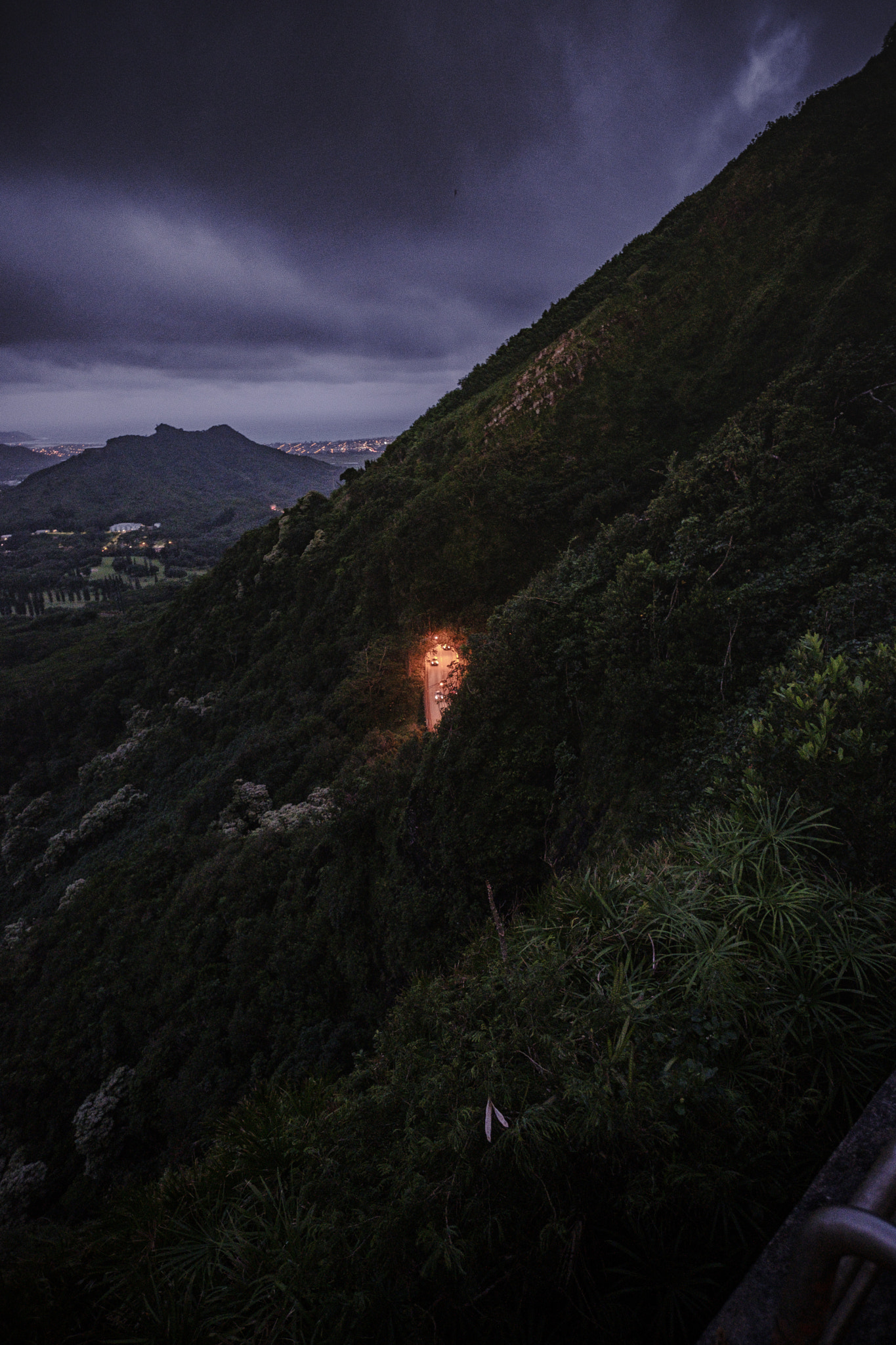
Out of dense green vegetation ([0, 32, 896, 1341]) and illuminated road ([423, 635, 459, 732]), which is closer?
dense green vegetation ([0, 32, 896, 1341])

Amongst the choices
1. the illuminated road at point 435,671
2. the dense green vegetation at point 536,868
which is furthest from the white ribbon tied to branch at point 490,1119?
the illuminated road at point 435,671

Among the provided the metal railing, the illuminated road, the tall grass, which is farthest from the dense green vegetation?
the metal railing

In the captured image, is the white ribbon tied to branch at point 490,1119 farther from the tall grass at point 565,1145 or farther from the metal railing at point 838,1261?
the metal railing at point 838,1261

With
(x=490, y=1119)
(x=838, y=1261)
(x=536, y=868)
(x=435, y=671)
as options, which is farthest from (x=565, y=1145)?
(x=435, y=671)

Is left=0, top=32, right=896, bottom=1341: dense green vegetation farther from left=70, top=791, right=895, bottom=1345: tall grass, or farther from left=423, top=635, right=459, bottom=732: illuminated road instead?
left=423, top=635, right=459, bottom=732: illuminated road

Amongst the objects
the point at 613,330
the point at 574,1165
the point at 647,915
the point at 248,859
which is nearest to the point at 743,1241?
the point at 574,1165

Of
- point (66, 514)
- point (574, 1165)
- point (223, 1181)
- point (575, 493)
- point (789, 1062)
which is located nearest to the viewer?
point (574, 1165)

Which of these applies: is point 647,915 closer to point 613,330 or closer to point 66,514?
point 613,330

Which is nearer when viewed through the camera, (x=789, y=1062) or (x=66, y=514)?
(x=789, y=1062)
